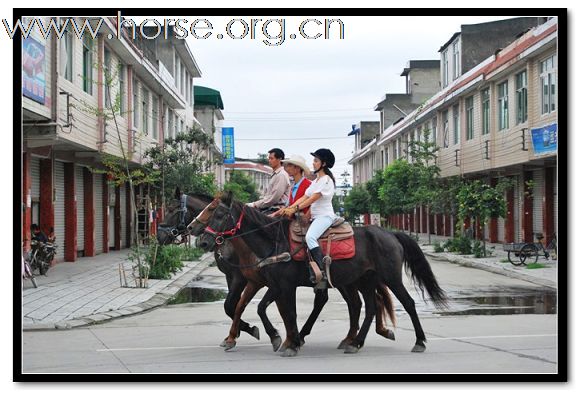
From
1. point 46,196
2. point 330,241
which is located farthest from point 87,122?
point 330,241

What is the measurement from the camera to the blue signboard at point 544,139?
73.9 ft

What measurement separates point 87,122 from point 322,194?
42.7 ft

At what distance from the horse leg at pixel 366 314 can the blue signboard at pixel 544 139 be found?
14923 millimetres

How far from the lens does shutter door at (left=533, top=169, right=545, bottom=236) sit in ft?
91.3

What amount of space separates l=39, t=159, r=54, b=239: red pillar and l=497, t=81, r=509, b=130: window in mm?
16824

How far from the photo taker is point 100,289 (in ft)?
53.0

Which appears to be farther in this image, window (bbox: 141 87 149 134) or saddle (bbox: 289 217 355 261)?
window (bbox: 141 87 149 134)

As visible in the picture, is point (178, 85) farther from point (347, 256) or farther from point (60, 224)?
point (347, 256)

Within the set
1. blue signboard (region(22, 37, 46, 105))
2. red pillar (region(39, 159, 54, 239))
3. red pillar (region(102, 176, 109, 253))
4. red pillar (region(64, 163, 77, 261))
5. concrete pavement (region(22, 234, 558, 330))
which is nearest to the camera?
concrete pavement (region(22, 234, 558, 330))

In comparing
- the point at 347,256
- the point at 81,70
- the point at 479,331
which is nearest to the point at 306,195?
the point at 347,256

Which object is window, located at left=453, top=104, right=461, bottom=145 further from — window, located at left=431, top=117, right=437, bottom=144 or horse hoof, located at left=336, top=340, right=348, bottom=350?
horse hoof, located at left=336, top=340, right=348, bottom=350

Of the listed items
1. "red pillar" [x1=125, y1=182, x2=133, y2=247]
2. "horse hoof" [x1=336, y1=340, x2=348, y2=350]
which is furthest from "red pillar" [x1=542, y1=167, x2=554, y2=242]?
"horse hoof" [x1=336, y1=340, x2=348, y2=350]

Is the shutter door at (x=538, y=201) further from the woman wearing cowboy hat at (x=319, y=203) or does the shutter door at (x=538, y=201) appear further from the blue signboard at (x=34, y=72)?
the woman wearing cowboy hat at (x=319, y=203)

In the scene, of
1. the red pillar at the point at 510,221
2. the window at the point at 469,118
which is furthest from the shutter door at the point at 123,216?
the red pillar at the point at 510,221
